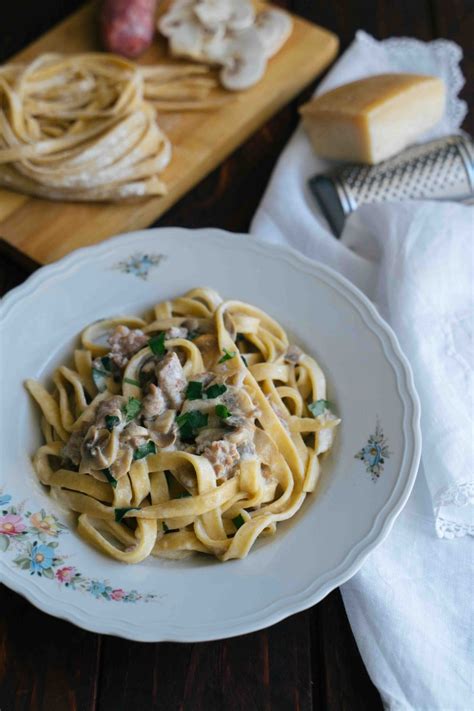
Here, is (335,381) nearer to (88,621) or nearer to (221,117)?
(88,621)

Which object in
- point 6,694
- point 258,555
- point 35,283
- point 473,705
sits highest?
point 35,283

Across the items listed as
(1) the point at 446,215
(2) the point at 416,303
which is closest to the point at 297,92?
(1) the point at 446,215

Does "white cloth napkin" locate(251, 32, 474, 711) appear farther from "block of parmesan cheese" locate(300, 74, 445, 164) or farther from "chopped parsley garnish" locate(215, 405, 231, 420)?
"chopped parsley garnish" locate(215, 405, 231, 420)

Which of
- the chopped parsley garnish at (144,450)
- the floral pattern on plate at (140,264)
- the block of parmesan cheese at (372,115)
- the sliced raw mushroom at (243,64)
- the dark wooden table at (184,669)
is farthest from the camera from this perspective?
the sliced raw mushroom at (243,64)

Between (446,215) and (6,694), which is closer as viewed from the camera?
(6,694)

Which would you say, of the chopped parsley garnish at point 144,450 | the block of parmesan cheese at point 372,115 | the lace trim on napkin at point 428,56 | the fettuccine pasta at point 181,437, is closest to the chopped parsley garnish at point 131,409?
the fettuccine pasta at point 181,437

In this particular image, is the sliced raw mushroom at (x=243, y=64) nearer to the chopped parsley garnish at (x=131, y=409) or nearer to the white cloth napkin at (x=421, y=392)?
the white cloth napkin at (x=421, y=392)

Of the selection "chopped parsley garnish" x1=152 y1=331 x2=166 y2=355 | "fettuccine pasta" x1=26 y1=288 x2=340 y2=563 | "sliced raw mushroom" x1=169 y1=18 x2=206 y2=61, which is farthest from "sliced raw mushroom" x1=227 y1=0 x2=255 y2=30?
"chopped parsley garnish" x1=152 y1=331 x2=166 y2=355

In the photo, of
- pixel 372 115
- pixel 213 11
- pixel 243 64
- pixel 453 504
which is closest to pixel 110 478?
pixel 453 504
